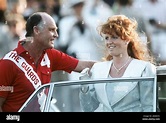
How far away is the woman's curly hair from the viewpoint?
4.66 m

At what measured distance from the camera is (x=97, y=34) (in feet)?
15.7

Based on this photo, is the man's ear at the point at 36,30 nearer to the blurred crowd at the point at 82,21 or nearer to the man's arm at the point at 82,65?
the blurred crowd at the point at 82,21

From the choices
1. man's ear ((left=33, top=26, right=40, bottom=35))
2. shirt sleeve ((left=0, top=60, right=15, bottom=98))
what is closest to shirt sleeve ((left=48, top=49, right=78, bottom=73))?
man's ear ((left=33, top=26, right=40, bottom=35))

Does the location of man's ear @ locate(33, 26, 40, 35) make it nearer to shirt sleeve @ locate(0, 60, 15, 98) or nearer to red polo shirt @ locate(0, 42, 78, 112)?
red polo shirt @ locate(0, 42, 78, 112)

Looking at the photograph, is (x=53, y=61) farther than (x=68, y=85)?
Yes

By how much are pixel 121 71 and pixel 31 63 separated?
27.2 inches

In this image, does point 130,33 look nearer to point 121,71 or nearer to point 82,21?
point 121,71

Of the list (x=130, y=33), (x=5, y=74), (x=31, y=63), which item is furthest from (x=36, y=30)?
(x=130, y=33)

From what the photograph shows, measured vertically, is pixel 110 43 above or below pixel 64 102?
above

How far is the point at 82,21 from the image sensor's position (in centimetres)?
491
